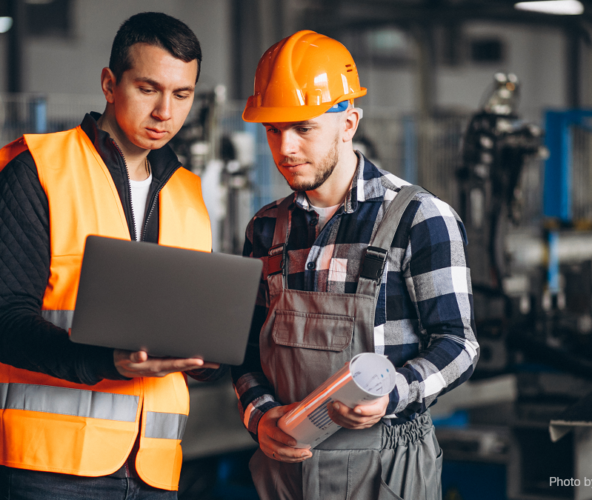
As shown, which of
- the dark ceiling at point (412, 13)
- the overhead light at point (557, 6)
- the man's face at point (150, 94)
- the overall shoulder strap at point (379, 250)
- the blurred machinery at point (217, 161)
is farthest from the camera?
the dark ceiling at point (412, 13)

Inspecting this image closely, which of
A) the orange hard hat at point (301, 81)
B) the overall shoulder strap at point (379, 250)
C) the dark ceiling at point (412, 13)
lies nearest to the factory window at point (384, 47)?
the dark ceiling at point (412, 13)

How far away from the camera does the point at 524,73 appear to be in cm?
1425

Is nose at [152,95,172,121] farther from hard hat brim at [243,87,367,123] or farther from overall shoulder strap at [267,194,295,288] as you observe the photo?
overall shoulder strap at [267,194,295,288]

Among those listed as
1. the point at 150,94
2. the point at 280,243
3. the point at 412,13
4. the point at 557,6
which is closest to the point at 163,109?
the point at 150,94

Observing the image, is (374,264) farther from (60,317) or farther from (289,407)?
(60,317)

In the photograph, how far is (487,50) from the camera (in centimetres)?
1374

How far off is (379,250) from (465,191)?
297 cm

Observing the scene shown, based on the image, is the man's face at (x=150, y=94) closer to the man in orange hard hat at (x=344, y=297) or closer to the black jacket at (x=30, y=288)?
the black jacket at (x=30, y=288)

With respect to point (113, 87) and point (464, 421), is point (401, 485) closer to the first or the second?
point (113, 87)

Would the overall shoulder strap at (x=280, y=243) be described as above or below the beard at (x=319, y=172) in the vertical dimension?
below

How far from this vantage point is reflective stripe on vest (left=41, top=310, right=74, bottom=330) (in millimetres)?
1588

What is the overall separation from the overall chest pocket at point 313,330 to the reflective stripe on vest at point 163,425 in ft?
1.01

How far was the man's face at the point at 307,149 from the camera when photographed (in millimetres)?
1662

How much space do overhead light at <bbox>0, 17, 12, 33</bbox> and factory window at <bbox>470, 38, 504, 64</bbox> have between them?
27.9 ft
